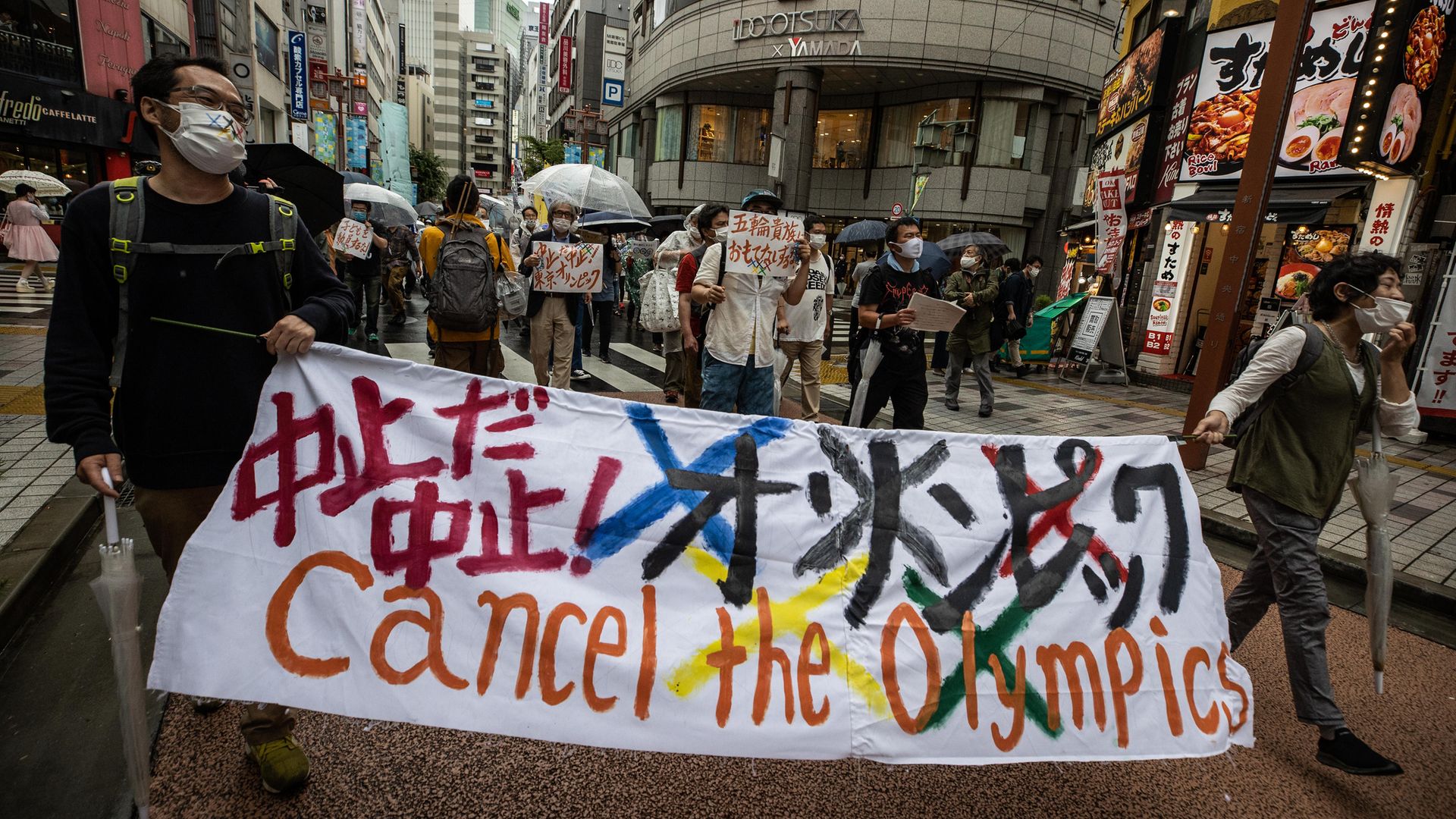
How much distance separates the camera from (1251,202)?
19.7 ft

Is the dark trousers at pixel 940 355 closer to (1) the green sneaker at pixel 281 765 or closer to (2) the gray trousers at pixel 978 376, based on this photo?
(2) the gray trousers at pixel 978 376

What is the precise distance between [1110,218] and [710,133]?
74.6ft

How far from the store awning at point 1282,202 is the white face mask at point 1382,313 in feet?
24.8

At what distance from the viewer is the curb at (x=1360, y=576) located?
404 centimetres

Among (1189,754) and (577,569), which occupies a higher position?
(577,569)

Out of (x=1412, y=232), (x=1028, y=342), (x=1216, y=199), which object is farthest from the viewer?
(x=1028, y=342)

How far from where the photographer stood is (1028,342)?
12.3 metres

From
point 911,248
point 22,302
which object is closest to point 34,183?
point 22,302

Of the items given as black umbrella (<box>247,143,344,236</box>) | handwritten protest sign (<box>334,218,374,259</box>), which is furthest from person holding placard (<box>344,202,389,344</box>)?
black umbrella (<box>247,143,344,236</box>)

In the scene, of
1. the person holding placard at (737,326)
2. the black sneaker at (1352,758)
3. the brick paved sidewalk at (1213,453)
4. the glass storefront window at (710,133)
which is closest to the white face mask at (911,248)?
the person holding placard at (737,326)

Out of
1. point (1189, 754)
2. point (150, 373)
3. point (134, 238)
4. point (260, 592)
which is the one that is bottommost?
point (1189, 754)

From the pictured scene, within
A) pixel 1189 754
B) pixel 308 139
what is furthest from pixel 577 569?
pixel 308 139

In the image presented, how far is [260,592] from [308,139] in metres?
35.2

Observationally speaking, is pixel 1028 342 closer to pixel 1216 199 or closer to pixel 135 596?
pixel 1216 199
